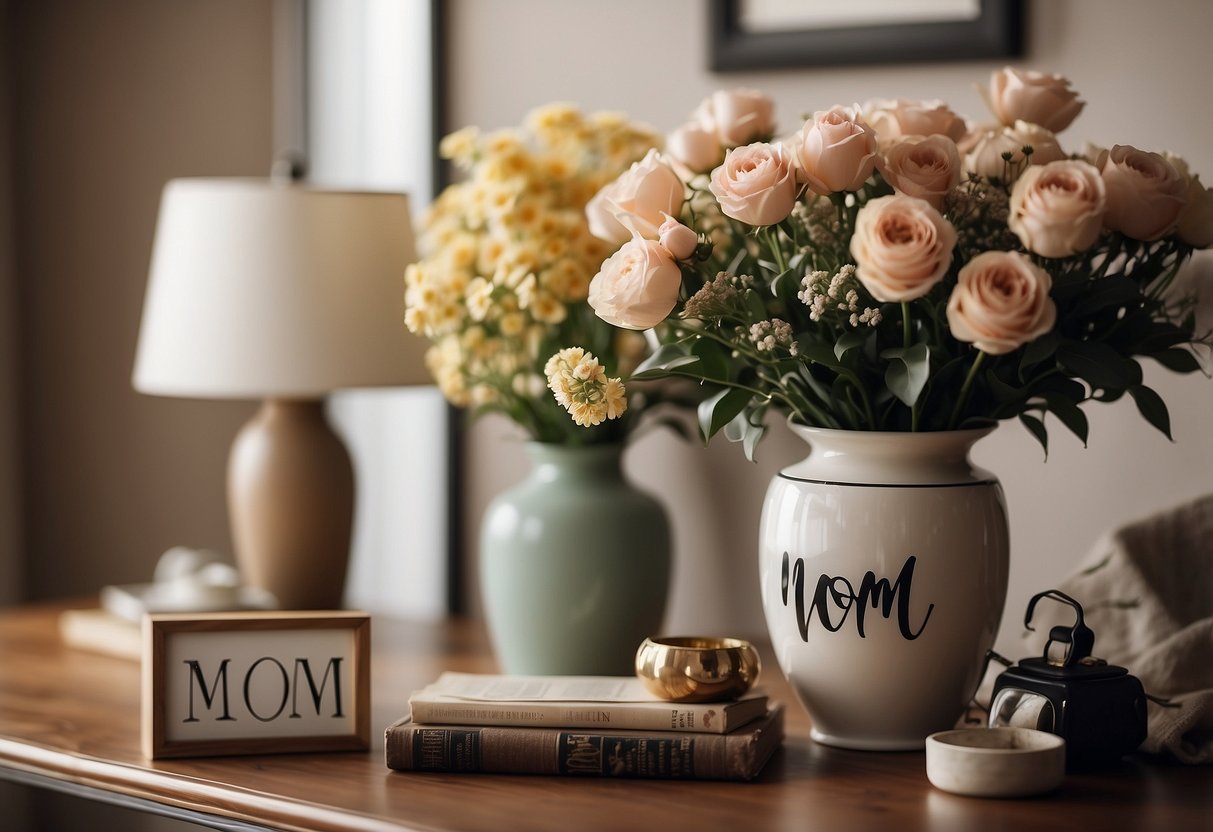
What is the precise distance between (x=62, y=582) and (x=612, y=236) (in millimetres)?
1419

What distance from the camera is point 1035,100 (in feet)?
3.99

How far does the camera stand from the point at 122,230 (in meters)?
2.25

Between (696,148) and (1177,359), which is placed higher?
(696,148)

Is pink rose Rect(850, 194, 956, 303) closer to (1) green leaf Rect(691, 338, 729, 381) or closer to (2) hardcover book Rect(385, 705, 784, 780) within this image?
(1) green leaf Rect(691, 338, 729, 381)

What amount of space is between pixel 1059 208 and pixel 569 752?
55cm

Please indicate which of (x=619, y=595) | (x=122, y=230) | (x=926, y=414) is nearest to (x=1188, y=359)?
(x=926, y=414)

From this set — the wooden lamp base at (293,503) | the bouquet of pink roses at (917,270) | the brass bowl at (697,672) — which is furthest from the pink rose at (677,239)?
the wooden lamp base at (293,503)

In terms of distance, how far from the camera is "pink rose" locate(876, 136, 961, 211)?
1.11 meters

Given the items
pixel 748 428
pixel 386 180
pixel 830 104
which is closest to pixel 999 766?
pixel 748 428

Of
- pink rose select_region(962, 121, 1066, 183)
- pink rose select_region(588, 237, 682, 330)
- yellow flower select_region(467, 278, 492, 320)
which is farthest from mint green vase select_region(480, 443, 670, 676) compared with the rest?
pink rose select_region(962, 121, 1066, 183)

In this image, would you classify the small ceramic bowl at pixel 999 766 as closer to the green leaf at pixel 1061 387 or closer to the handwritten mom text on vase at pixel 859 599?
the handwritten mom text on vase at pixel 859 599

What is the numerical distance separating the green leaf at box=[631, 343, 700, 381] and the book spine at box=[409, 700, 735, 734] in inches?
10.4

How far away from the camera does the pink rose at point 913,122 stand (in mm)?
1189

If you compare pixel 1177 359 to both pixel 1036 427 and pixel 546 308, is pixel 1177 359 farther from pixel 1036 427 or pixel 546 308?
pixel 546 308
